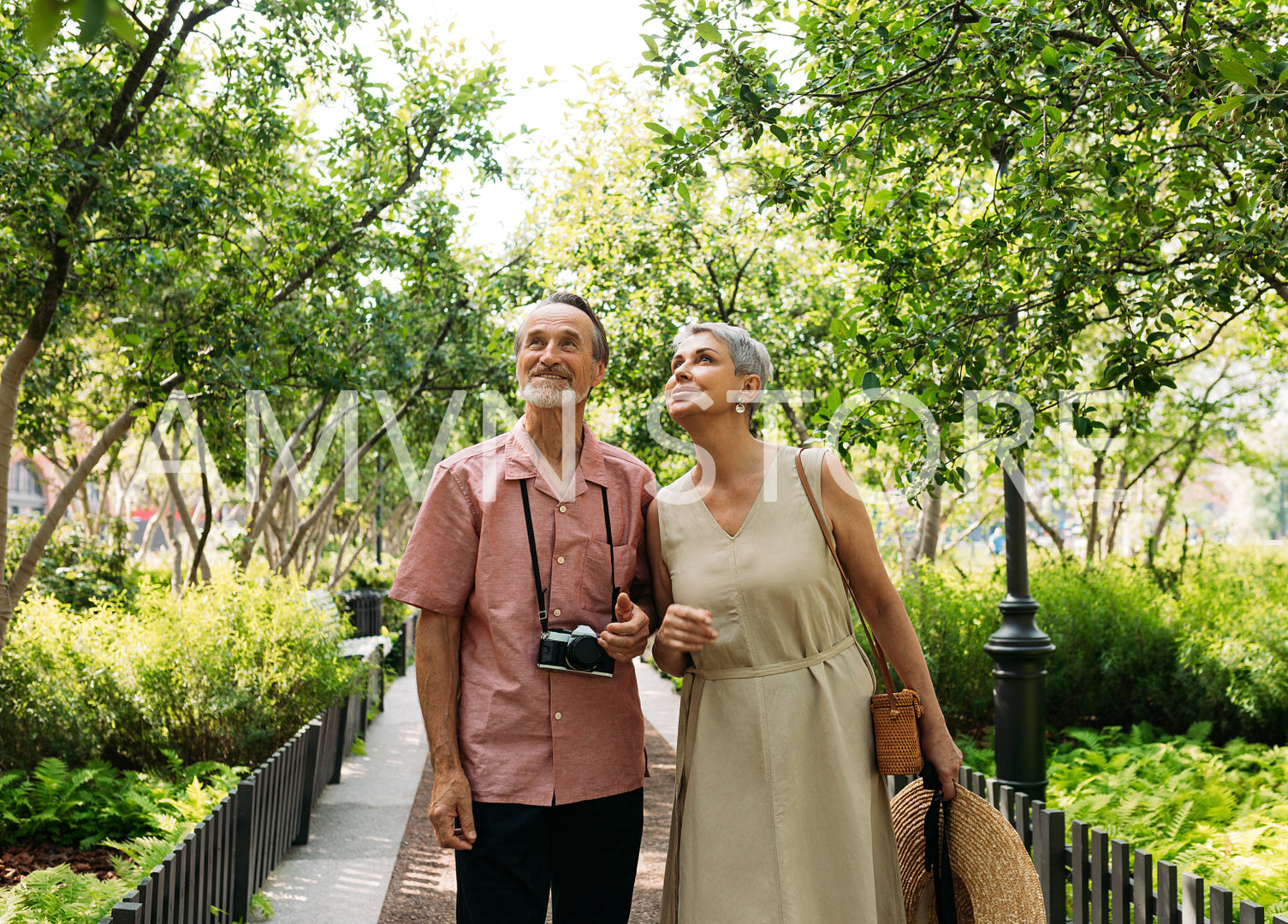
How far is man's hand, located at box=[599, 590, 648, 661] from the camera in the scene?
2.47 m

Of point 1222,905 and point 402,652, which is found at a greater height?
point 1222,905

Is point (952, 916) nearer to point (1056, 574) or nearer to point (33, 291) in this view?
point (33, 291)

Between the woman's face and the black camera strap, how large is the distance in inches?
13.4

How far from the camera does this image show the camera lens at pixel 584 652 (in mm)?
2504

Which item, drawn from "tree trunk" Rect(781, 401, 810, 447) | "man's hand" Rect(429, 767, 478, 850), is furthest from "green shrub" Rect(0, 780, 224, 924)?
"tree trunk" Rect(781, 401, 810, 447)

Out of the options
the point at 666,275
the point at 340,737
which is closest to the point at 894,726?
the point at 340,737

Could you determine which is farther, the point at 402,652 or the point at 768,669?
the point at 402,652

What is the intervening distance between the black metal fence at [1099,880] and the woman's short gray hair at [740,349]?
1.65m

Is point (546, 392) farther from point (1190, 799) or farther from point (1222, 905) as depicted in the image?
point (1190, 799)

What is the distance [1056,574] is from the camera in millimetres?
9891

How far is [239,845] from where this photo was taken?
4.40m

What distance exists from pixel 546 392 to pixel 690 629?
2.52ft

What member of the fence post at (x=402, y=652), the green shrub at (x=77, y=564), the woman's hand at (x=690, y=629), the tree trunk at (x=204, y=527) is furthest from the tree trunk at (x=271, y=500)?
the woman's hand at (x=690, y=629)

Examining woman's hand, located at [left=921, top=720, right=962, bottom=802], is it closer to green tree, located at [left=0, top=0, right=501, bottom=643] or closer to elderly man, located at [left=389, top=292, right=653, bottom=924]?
elderly man, located at [left=389, top=292, right=653, bottom=924]
